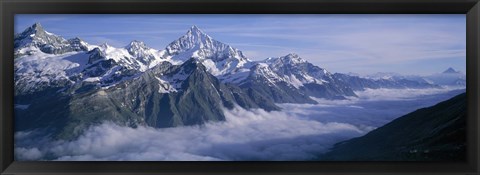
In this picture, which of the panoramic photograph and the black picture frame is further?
the panoramic photograph

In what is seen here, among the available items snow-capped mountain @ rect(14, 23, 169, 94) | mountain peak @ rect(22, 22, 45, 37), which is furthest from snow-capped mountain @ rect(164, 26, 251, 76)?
mountain peak @ rect(22, 22, 45, 37)

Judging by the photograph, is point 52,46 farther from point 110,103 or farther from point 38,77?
point 110,103

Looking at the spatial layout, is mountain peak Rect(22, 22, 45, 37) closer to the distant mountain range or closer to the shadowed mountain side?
the distant mountain range

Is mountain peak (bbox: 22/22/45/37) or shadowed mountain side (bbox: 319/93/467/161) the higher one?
mountain peak (bbox: 22/22/45/37)

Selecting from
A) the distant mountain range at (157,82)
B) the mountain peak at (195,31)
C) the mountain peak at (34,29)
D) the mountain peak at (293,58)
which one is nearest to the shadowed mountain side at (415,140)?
the distant mountain range at (157,82)

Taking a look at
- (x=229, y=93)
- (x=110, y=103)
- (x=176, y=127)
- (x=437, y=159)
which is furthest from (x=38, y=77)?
(x=437, y=159)

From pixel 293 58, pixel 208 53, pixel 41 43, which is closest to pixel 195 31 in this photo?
pixel 208 53

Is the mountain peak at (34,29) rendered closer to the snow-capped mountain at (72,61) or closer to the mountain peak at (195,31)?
the snow-capped mountain at (72,61)

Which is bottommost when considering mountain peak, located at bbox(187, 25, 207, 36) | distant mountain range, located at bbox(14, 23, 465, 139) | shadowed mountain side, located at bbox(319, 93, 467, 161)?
shadowed mountain side, located at bbox(319, 93, 467, 161)
